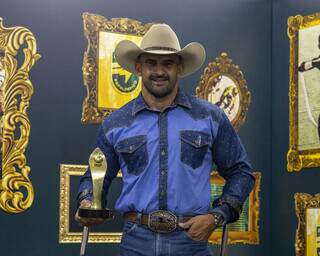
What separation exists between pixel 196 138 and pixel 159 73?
1.05ft

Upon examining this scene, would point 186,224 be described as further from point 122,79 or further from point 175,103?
point 122,79

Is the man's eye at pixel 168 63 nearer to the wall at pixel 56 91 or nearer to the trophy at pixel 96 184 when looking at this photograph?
the trophy at pixel 96 184

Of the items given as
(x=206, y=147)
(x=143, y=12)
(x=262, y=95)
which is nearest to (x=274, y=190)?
(x=262, y=95)

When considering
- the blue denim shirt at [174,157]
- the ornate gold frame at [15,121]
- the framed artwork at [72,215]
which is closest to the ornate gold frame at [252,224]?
the framed artwork at [72,215]

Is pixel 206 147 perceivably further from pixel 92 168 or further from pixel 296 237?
pixel 296 237

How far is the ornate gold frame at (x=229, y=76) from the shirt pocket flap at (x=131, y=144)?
5.96 feet

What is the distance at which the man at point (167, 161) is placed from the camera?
9.43 ft

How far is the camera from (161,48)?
10.1ft

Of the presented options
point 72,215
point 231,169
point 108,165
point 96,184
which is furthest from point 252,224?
point 96,184

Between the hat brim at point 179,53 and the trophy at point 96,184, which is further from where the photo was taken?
the hat brim at point 179,53

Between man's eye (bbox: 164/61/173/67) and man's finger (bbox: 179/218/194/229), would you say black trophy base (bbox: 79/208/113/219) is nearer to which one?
man's finger (bbox: 179/218/194/229)

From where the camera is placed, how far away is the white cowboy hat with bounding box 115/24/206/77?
3.08m

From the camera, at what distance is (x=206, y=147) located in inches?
118

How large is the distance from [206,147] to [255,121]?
2.09 m
